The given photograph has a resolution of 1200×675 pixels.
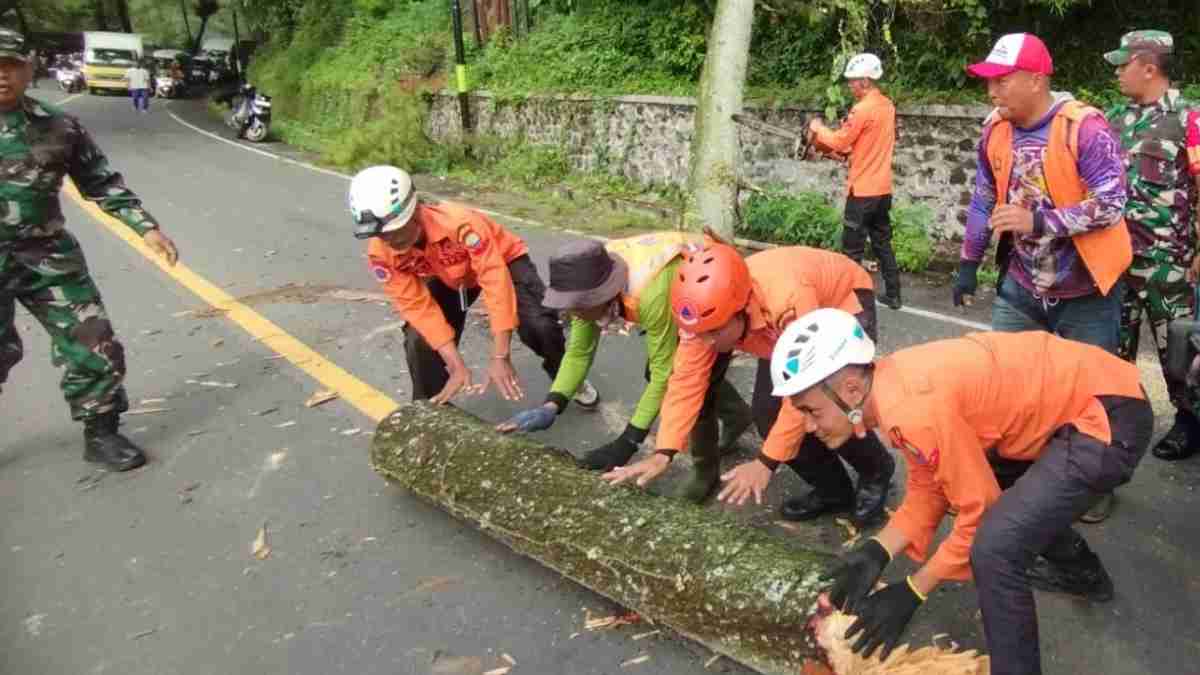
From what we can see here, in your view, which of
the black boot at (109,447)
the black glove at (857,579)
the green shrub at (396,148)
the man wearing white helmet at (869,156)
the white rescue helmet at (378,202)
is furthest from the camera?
the green shrub at (396,148)

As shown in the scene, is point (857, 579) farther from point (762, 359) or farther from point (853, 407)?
point (762, 359)

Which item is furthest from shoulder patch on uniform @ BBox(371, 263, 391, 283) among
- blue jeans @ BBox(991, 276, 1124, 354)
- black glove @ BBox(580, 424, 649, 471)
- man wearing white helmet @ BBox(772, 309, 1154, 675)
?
blue jeans @ BBox(991, 276, 1124, 354)

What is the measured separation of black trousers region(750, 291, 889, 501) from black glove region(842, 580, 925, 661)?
3.42 feet

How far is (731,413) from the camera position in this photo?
422 centimetres

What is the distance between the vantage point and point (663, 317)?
11.5 ft

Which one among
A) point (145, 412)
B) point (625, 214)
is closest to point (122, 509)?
point (145, 412)

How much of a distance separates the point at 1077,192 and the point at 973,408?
1.33 m

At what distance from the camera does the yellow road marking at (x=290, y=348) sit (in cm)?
507

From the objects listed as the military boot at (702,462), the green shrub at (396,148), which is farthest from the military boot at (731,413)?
the green shrub at (396,148)

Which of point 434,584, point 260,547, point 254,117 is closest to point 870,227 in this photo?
point 434,584

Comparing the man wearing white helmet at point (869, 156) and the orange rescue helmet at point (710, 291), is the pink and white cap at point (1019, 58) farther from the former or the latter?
the man wearing white helmet at point (869, 156)

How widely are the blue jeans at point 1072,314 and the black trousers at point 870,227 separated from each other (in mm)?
2884

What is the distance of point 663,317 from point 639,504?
2.41ft

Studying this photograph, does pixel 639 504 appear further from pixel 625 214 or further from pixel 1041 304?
pixel 625 214
